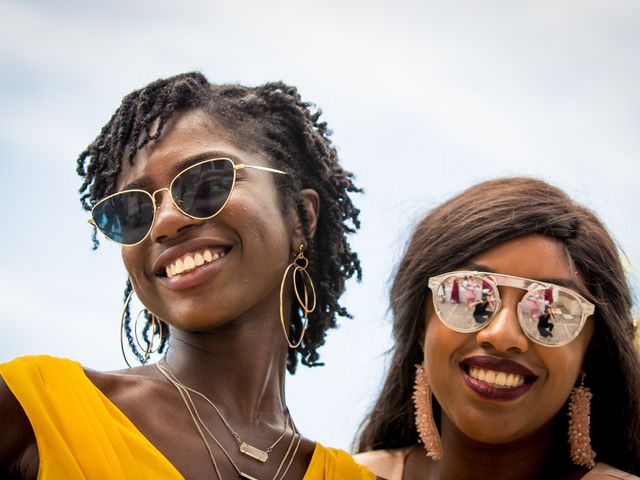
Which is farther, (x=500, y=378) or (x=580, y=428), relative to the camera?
(x=580, y=428)

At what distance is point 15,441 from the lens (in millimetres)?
3039

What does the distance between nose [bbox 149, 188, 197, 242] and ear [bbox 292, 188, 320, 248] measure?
546mm

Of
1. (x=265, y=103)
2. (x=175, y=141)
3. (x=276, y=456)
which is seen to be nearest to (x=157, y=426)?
(x=276, y=456)

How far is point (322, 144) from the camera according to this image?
4.36 metres

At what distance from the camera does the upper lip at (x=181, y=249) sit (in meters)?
3.67

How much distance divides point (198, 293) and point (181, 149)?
591 millimetres

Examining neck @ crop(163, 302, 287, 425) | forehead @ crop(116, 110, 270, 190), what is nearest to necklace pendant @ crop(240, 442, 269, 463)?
neck @ crop(163, 302, 287, 425)

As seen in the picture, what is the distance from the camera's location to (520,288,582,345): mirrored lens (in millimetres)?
3705

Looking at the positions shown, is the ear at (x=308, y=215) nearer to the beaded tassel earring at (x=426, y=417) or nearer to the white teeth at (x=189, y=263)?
the white teeth at (x=189, y=263)

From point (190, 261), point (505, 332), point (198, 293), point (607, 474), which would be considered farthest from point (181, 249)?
point (607, 474)

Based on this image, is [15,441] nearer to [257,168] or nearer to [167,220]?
[167,220]

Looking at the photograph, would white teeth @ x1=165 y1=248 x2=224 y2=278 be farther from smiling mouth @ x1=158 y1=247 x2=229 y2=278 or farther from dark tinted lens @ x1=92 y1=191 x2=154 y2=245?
dark tinted lens @ x1=92 y1=191 x2=154 y2=245

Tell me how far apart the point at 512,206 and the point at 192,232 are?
1344 millimetres

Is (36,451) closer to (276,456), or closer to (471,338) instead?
(276,456)
